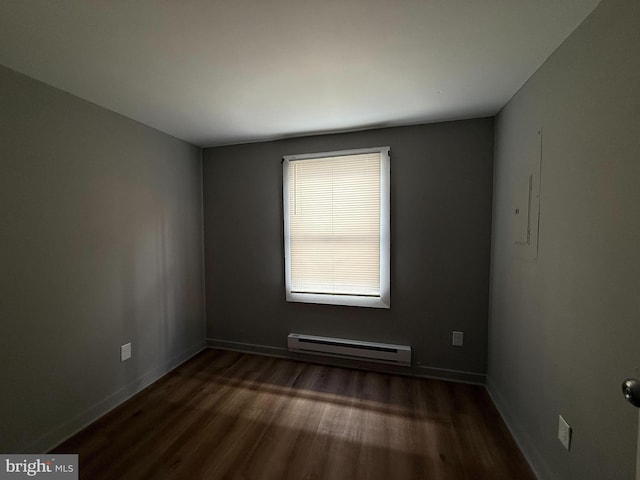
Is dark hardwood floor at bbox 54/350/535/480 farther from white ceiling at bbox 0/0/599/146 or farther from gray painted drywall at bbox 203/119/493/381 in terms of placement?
white ceiling at bbox 0/0/599/146

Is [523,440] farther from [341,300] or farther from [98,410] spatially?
[98,410]

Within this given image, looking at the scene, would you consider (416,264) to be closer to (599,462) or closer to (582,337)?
(582,337)

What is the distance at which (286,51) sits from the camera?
51.8 inches

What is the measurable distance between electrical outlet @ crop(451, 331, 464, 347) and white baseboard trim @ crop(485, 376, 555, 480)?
0.36 m

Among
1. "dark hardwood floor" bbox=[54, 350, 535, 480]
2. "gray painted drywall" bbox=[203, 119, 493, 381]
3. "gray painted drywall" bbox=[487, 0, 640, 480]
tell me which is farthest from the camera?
"gray painted drywall" bbox=[203, 119, 493, 381]

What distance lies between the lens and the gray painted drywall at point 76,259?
1.45 metres

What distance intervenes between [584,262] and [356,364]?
2.01 m

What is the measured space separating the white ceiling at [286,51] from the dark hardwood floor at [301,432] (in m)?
2.33

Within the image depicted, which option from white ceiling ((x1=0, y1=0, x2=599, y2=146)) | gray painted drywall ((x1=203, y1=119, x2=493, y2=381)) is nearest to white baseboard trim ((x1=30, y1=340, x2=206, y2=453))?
gray painted drywall ((x1=203, y1=119, x2=493, y2=381))

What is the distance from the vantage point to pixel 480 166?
2.17m

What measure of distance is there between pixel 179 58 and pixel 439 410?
9.59 ft

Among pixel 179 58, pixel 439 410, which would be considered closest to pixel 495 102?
pixel 179 58

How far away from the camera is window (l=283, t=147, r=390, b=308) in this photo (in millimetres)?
2402

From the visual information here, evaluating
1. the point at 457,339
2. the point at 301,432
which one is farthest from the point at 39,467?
the point at 457,339
